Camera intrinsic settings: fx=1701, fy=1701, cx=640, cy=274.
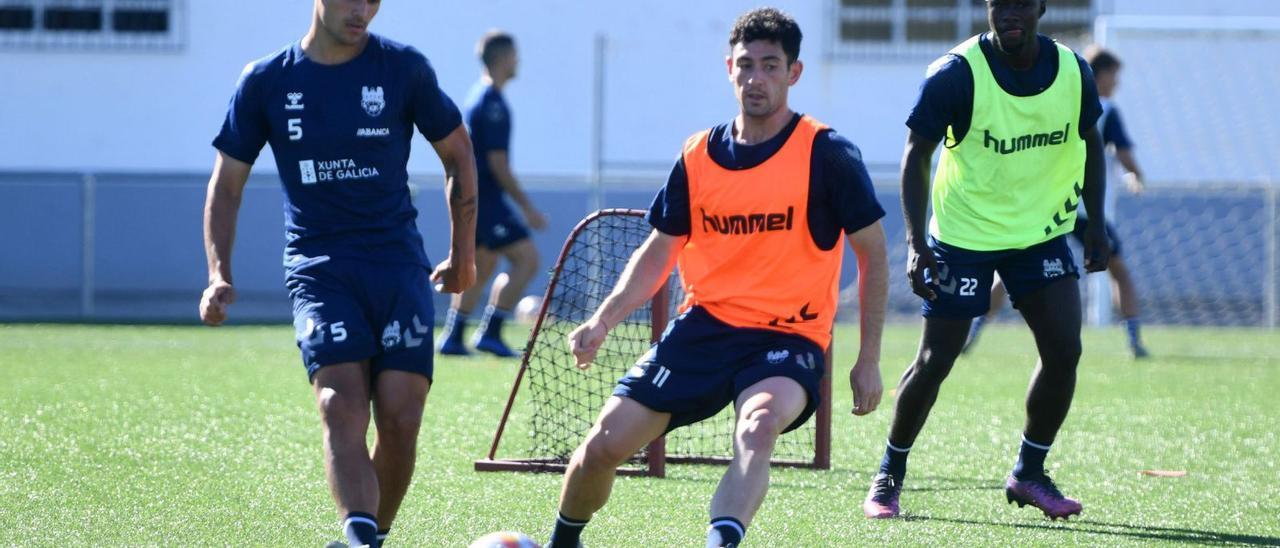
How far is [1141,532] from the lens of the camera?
6.18m

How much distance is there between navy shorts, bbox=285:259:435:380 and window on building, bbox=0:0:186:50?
16.1m

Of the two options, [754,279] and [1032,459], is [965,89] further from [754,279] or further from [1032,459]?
[754,279]

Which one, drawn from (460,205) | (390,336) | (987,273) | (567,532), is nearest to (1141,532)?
(987,273)

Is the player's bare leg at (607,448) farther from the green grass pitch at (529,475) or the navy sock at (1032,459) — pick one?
the navy sock at (1032,459)

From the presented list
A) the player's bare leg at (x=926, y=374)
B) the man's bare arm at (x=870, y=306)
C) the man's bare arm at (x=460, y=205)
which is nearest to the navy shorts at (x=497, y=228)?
the player's bare leg at (x=926, y=374)

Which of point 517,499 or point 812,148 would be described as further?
point 517,499

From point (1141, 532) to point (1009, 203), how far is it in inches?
51.0

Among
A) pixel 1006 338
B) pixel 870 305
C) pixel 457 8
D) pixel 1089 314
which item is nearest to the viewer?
pixel 870 305

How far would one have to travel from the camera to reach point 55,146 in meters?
20.5

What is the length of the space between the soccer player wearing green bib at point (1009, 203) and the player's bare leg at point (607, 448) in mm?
1587

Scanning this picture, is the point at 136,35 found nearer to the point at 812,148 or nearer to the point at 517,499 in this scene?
the point at 517,499

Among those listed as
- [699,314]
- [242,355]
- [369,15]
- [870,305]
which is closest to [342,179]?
[369,15]

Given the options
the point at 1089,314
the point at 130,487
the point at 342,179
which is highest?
the point at 342,179

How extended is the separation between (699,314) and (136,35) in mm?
16738
